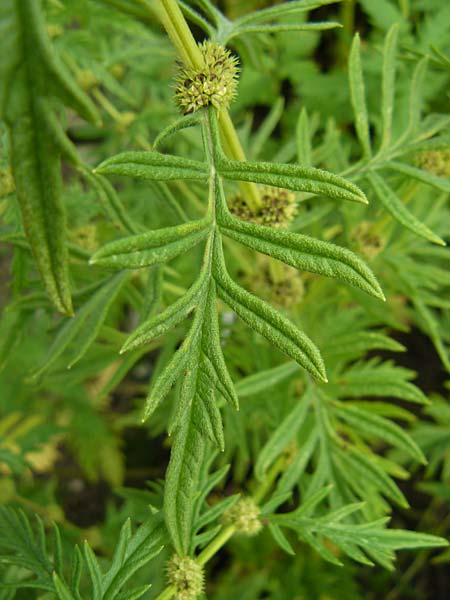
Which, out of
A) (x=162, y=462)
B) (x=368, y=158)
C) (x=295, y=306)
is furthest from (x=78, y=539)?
(x=368, y=158)

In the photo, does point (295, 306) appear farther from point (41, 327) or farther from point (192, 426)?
point (41, 327)

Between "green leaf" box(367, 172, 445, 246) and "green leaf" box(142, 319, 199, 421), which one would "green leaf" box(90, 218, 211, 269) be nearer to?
"green leaf" box(142, 319, 199, 421)

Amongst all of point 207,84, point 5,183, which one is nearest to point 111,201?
point 5,183

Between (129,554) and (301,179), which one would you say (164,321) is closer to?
(301,179)

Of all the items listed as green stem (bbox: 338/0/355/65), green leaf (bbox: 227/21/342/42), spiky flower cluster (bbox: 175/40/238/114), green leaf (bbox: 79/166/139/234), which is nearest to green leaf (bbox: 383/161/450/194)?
green leaf (bbox: 227/21/342/42)

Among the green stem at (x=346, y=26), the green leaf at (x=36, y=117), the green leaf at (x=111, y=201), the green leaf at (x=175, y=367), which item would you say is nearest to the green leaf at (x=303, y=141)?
the green leaf at (x=111, y=201)

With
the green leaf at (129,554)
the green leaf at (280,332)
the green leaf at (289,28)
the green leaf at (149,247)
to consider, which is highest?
the green leaf at (289,28)

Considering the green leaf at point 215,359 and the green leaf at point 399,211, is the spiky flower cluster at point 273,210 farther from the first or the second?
the green leaf at point 215,359
